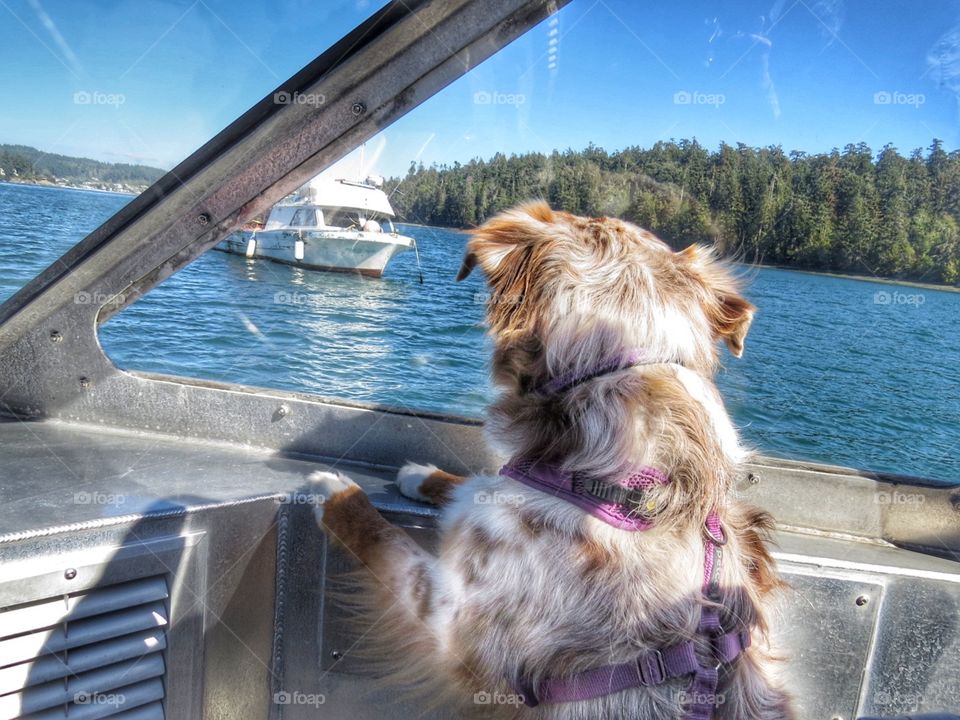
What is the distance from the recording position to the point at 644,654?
6.64 feet

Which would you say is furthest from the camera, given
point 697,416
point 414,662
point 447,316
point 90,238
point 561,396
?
point 447,316

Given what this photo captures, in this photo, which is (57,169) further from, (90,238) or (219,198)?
(219,198)

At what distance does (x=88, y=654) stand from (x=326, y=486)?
0.88 m

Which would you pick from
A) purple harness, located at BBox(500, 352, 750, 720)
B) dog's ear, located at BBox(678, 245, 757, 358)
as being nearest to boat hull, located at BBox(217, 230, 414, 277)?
purple harness, located at BBox(500, 352, 750, 720)

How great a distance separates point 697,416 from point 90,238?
7.66ft

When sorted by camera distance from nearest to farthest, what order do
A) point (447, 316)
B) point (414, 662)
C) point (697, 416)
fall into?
1. point (697, 416)
2. point (414, 662)
3. point (447, 316)

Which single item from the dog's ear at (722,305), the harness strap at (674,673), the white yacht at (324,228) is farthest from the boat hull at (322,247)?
the harness strap at (674,673)

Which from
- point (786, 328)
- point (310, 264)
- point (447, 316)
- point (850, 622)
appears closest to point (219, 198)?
point (310, 264)

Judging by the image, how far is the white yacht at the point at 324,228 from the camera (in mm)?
2605

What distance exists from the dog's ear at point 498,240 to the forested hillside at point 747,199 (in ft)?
1.14

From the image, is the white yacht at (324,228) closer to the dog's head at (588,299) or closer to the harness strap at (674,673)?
the dog's head at (588,299)

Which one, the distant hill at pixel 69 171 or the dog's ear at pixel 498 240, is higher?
the distant hill at pixel 69 171

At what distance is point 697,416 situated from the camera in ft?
6.91

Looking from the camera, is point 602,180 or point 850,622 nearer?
point 850,622
